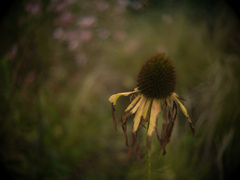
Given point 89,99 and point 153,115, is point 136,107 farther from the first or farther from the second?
point 89,99

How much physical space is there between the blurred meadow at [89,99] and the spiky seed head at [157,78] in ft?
2.93

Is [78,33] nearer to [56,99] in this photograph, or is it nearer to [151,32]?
[56,99]

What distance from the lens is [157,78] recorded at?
1026 millimetres

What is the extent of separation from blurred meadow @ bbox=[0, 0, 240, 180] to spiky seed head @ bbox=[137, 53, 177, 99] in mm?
893

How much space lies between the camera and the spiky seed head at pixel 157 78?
1.00m

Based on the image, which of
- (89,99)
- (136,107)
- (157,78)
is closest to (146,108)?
(136,107)

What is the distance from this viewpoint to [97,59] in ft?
9.61

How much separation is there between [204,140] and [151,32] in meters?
2.67

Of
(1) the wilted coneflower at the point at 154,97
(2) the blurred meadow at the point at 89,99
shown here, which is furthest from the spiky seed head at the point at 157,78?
(2) the blurred meadow at the point at 89,99

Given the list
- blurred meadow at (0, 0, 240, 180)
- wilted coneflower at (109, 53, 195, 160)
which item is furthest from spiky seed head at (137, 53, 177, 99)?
blurred meadow at (0, 0, 240, 180)

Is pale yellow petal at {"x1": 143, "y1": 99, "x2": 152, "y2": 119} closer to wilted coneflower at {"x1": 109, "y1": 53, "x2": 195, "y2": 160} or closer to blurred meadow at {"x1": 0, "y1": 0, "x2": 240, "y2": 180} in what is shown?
wilted coneflower at {"x1": 109, "y1": 53, "x2": 195, "y2": 160}

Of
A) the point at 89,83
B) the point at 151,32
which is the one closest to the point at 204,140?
the point at 89,83

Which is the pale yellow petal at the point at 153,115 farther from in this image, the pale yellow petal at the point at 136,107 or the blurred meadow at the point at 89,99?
the blurred meadow at the point at 89,99

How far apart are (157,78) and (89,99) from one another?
1767 mm
